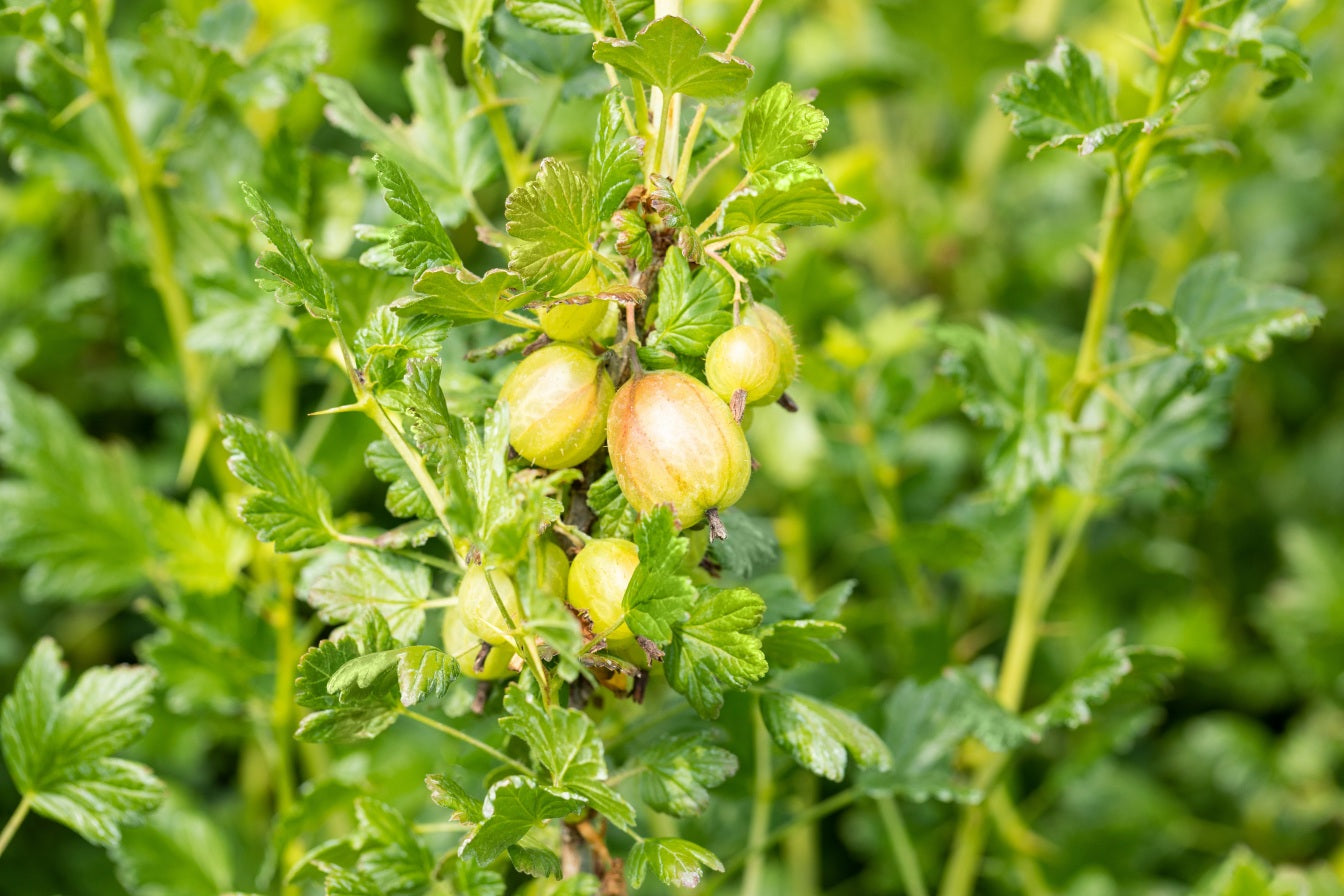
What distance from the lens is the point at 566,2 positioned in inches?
26.5

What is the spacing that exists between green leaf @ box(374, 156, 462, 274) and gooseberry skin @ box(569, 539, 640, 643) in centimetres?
17

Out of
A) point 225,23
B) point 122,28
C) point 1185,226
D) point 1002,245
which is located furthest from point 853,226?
point 122,28

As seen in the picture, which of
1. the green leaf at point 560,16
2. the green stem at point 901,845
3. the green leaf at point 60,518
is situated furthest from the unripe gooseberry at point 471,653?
the green leaf at point 60,518

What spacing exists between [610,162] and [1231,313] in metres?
0.55

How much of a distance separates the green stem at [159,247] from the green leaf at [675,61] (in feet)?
1.85

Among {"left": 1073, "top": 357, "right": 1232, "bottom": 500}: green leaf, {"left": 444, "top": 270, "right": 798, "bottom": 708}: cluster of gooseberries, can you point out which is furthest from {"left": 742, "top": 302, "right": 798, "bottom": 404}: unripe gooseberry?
{"left": 1073, "top": 357, "right": 1232, "bottom": 500}: green leaf

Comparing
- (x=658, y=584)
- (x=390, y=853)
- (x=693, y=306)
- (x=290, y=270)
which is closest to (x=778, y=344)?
(x=693, y=306)

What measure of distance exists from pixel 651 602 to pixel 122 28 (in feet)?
5.01

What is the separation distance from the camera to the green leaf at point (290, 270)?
0.61 metres

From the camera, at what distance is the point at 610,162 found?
0.60m

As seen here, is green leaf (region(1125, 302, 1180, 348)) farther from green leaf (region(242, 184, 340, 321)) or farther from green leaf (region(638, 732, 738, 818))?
green leaf (region(242, 184, 340, 321))

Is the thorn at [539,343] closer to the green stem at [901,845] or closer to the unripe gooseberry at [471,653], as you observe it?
the unripe gooseberry at [471,653]

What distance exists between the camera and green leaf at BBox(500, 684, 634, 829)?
58cm

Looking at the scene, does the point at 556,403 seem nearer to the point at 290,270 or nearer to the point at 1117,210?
the point at 290,270
